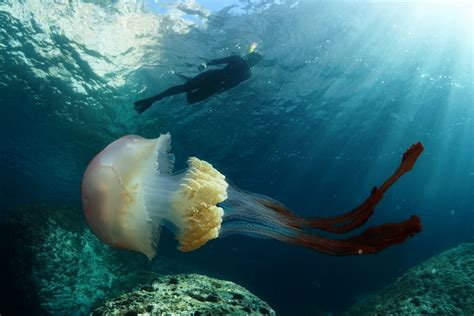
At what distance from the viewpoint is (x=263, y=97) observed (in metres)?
16.2

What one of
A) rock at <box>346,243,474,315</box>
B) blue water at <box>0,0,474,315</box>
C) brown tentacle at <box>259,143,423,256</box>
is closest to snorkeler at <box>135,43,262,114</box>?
blue water at <box>0,0,474,315</box>

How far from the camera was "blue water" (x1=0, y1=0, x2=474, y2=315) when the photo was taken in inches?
448

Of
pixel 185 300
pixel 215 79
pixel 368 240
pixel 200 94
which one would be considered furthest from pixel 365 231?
pixel 200 94

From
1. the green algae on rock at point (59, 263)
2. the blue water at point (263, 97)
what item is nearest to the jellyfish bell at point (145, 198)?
the green algae on rock at point (59, 263)

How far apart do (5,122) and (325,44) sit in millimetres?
17028

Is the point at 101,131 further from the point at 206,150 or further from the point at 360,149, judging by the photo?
the point at 360,149

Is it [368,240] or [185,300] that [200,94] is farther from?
[368,240]

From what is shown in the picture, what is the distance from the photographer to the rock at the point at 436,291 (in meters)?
4.59

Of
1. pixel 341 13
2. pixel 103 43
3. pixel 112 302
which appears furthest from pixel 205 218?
pixel 341 13

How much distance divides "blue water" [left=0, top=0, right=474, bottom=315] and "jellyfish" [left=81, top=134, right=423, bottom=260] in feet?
27.9

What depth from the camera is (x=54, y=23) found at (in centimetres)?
1045

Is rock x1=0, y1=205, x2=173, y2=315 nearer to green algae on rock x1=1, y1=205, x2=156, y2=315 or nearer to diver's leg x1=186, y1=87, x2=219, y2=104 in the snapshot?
green algae on rock x1=1, y1=205, x2=156, y2=315

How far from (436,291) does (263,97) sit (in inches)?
486

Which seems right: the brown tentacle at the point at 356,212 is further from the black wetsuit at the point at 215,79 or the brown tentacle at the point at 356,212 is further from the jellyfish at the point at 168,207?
the black wetsuit at the point at 215,79
